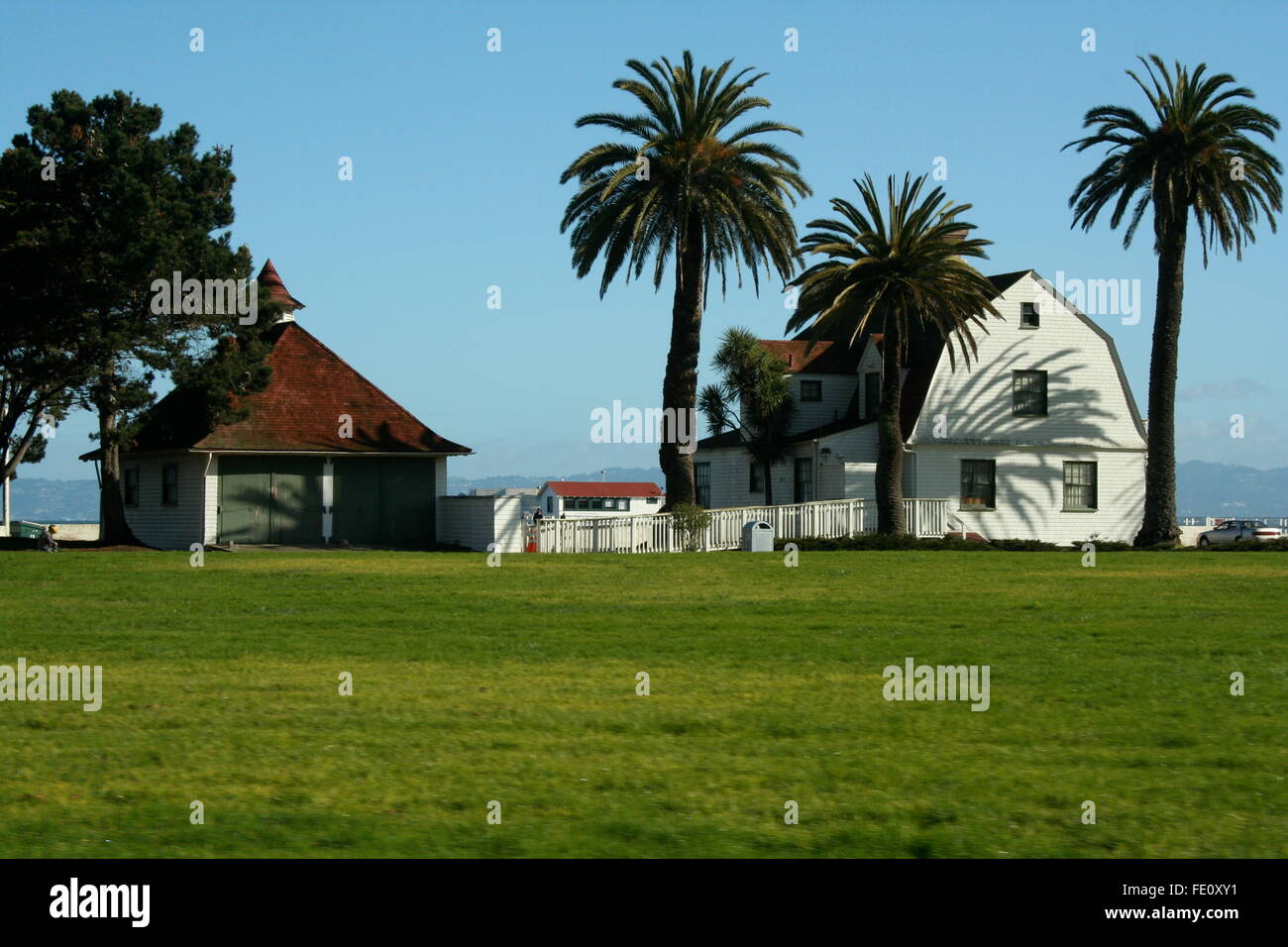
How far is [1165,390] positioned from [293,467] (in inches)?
1087

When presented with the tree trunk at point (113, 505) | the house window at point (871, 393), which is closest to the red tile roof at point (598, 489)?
the house window at point (871, 393)

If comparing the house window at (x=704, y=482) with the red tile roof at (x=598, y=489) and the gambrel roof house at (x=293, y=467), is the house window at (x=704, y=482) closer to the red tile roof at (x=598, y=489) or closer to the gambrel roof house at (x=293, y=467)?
the gambrel roof house at (x=293, y=467)

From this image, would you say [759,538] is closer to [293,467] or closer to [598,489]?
[293,467]

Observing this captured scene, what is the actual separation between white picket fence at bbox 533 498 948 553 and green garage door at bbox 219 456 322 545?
8.08 m

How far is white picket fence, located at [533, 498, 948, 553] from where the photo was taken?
38625mm

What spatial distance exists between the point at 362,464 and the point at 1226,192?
92.6ft

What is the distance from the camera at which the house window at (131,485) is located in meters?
46.4

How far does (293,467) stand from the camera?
141 feet

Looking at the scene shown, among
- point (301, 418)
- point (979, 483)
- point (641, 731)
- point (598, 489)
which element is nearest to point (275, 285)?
point (301, 418)

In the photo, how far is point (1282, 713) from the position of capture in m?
11.6

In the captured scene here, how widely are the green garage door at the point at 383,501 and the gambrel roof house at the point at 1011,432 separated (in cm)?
1405
